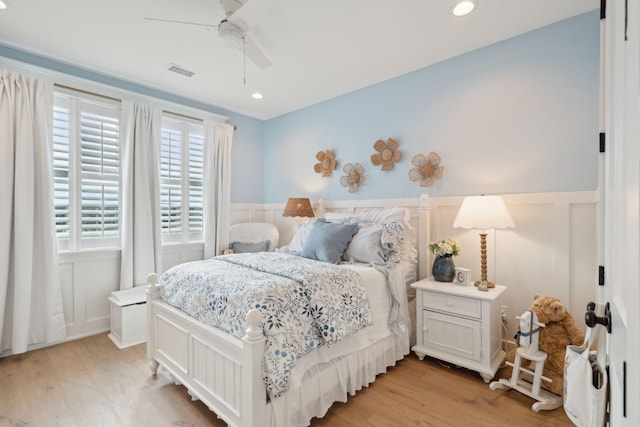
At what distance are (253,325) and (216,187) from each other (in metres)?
2.91

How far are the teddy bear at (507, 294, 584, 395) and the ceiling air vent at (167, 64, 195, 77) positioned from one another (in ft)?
12.0

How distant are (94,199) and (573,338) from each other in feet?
13.9

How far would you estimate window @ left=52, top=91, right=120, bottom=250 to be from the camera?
2.97 meters

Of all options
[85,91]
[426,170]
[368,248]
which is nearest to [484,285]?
[368,248]

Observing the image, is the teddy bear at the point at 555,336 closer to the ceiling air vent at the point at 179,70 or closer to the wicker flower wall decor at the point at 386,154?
the wicker flower wall decor at the point at 386,154

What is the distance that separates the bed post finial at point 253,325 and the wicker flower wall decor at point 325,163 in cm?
258

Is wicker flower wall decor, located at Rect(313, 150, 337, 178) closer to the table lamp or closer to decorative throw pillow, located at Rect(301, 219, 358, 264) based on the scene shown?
decorative throw pillow, located at Rect(301, 219, 358, 264)

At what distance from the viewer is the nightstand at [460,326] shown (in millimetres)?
2225

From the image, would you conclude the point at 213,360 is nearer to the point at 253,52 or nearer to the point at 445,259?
the point at 445,259

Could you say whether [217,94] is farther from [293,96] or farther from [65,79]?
[65,79]

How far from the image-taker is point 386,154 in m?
3.27

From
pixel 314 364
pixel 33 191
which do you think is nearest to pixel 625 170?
pixel 314 364

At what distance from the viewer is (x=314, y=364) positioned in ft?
5.83

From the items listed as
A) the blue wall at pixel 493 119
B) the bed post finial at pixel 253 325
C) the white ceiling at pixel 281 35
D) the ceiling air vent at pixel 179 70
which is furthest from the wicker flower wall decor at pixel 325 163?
the bed post finial at pixel 253 325
